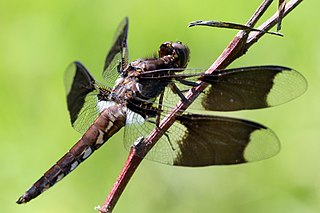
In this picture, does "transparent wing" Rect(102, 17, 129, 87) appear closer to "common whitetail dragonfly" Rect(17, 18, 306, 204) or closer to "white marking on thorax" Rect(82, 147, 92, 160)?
"common whitetail dragonfly" Rect(17, 18, 306, 204)

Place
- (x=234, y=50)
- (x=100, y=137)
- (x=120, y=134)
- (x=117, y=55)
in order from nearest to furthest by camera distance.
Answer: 1. (x=234, y=50)
2. (x=100, y=137)
3. (x=117, y=55)
4. (x=120, y=134)

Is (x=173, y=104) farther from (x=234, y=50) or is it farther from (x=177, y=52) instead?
(x=234, y=50)

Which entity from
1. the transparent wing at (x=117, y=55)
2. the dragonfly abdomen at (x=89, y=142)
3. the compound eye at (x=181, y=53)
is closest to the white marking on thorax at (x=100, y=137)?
the dragonfly abdomen at (x=89, y=142)

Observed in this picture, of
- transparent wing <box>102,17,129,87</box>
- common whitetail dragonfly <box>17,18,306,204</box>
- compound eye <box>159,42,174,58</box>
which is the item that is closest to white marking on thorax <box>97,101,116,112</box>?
common whitetail dragonfly <box>17,18,306,204</box>

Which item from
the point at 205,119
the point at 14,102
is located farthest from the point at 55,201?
the point at 205,119

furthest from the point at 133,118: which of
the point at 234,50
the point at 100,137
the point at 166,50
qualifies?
the point at 234,50

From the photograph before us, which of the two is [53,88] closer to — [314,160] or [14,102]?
[14,102]
